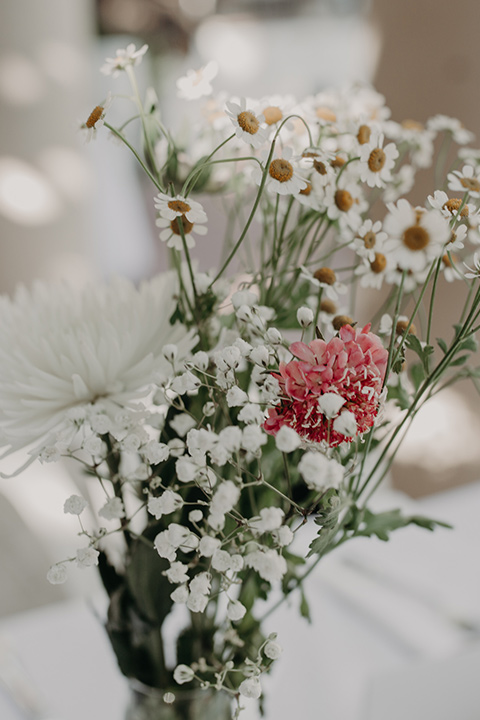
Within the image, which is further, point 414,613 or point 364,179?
point 414,613

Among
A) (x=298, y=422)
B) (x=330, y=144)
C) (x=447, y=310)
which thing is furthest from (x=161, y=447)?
(x=447, y=310)

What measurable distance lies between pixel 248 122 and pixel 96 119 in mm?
95

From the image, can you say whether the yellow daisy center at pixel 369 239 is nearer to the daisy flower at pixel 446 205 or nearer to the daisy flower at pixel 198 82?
the daisy flower at pixel 446 205

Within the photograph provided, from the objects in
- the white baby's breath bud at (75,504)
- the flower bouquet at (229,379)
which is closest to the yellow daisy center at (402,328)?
the flower bouquet at (229,379)

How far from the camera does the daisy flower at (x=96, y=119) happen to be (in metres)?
0.37

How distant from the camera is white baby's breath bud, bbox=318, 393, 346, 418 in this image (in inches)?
11.7

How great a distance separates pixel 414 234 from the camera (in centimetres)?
30

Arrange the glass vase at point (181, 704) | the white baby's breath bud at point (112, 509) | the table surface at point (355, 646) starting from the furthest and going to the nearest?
the table surface at point (355, 646), the glass vase at point (181, 704), the white baby's breath bud at point (112, 509)

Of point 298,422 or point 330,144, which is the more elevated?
point 330,144

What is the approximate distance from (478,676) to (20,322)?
50 cm

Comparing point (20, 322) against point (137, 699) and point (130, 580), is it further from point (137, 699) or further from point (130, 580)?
point (137, 699)

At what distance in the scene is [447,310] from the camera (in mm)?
1114

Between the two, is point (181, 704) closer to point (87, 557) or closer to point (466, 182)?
point (87, 557)

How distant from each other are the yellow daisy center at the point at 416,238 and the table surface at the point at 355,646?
0.39 m
